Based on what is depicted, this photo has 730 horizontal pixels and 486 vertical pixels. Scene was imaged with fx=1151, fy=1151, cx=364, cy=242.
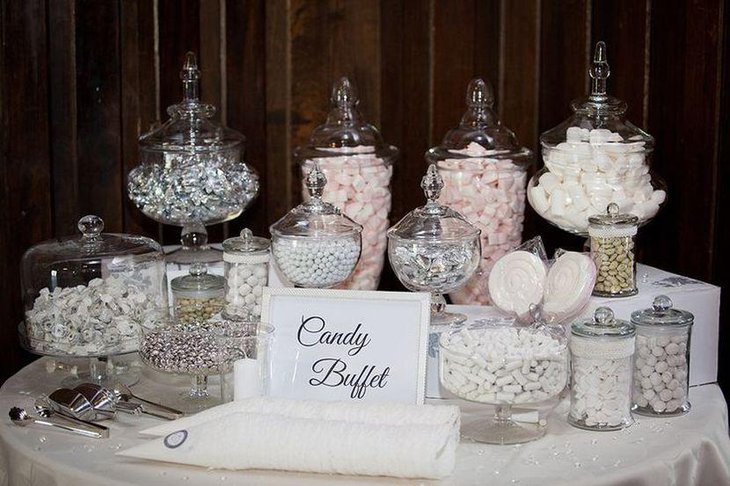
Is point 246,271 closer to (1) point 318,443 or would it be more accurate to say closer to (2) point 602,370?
(1) point 318,443

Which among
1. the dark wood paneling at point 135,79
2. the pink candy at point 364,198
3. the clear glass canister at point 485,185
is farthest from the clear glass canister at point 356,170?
the dark wood paneling at point 135,79

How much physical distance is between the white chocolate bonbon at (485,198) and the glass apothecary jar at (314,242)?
34 centimetres

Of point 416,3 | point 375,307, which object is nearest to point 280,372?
point 375,307

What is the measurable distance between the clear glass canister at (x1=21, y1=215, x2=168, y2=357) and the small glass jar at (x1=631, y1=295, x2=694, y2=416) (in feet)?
2.86

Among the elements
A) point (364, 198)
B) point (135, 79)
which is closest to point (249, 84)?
point (135, 79)

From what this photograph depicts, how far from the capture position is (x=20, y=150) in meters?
2.73

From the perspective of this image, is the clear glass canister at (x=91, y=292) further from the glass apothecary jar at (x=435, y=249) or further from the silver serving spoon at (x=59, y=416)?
the glass apothecary jar at (x=435, y=249)

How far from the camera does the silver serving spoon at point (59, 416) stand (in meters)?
1.85

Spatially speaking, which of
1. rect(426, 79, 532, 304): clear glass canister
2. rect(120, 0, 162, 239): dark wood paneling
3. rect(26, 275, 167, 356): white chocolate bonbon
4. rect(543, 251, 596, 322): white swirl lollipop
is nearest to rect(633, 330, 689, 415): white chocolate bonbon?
rect(543, 251, 596, 322): white swirl lollipop

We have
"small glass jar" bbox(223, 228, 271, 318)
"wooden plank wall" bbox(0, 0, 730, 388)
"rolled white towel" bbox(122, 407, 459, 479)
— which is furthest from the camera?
"wooden plank wall" bbox(0, 0, 730, 388)

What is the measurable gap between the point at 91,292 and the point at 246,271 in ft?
0.95

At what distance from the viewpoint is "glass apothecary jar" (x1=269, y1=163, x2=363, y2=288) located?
84.6 inches

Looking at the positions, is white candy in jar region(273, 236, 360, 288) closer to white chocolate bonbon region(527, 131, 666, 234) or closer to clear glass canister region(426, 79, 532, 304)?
clear glass canister region(426, 79, 532, 304)

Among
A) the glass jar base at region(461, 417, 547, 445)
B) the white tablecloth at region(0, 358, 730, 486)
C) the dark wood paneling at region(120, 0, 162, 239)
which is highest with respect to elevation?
the dark wood paneling at region(120, 0, 162, 239)
